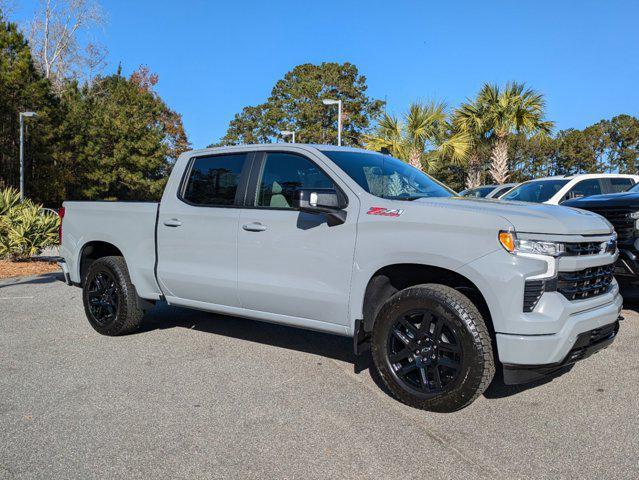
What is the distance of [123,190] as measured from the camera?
39.1 metres

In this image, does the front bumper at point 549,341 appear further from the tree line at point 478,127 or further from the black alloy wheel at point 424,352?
the tree line at point 478,127

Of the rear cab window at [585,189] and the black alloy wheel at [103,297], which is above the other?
the rear cab window at [585,189]

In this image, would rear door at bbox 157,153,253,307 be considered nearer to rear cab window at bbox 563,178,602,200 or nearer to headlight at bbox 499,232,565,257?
headlight at bbox 499,232,565,257

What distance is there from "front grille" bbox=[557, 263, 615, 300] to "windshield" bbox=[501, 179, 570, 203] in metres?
6.36

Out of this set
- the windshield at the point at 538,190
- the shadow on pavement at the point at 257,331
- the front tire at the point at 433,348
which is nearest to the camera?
the front tire at the point at 433,348

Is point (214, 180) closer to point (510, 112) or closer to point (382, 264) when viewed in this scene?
point (382, 264)

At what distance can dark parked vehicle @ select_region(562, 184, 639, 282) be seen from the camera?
572 cm

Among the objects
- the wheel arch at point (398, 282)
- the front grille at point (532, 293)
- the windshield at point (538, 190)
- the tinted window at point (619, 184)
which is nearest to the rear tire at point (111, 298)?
the wheel arch at point (398, 282)

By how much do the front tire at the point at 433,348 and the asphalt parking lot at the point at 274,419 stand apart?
166 mm

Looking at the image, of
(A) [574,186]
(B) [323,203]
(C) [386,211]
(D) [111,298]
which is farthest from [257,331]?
(A) [574,186]

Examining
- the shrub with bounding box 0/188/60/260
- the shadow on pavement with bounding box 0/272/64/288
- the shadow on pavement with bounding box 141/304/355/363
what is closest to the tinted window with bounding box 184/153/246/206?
the shadow on pavement with bounding box 141/304/355/363

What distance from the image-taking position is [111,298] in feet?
18.5

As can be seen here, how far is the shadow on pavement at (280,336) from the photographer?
4301mm

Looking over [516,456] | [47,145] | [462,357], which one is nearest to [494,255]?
[462,357]
